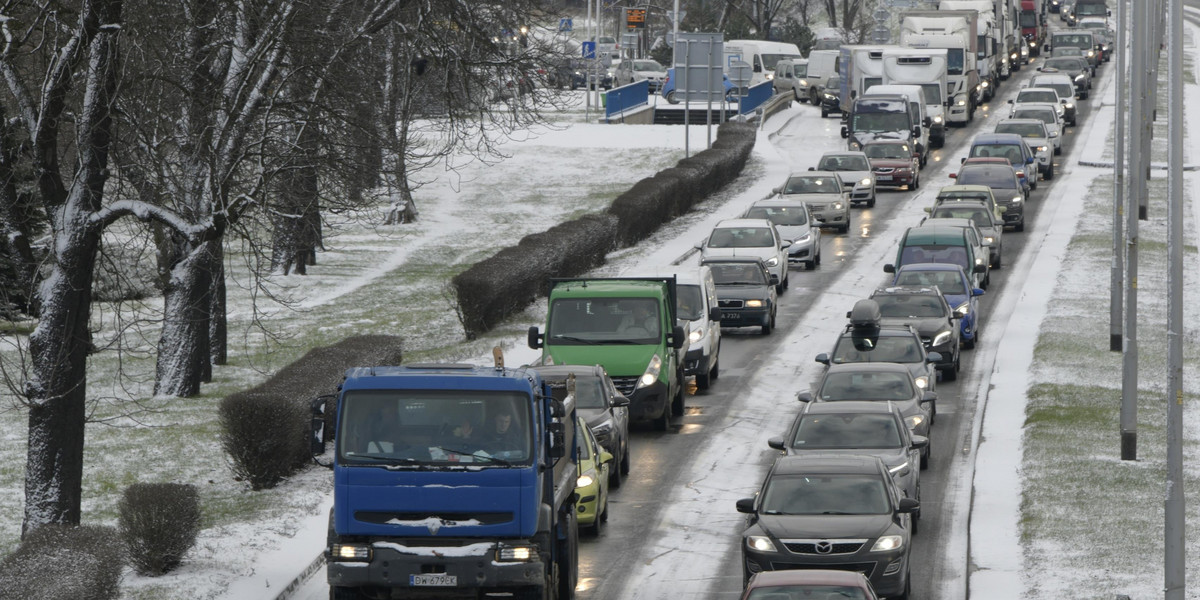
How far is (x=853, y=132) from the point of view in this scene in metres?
52.7

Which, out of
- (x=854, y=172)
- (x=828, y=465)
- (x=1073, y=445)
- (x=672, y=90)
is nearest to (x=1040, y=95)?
(x=672, y=90)

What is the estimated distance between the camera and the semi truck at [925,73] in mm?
58125

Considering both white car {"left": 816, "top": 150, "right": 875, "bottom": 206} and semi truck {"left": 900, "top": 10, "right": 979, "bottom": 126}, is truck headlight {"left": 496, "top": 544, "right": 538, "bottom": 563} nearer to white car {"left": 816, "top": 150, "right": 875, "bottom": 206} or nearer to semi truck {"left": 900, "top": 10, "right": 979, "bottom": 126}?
white car {"left": 816, "top": 150, "right": 875, "bottom": 206}

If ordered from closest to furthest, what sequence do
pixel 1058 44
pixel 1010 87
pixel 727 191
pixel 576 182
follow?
pixel 727 191 < pixel 576 182 < pixel 1010 87 < pixel 1058 44

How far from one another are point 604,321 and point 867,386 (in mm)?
3904

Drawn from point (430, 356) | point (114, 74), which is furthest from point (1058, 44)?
point (114, 74)

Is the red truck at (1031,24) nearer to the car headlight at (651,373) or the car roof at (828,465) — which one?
the car headlight at (651,373)

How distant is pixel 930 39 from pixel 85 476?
46.7 meters

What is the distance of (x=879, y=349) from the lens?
25.4 m

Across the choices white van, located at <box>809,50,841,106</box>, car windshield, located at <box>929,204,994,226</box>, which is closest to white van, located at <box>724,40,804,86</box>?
white van, located at <box>809,50,841,106</box>

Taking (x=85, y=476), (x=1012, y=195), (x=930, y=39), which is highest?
(x=930, y=39)

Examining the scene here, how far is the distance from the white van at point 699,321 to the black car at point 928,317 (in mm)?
2794

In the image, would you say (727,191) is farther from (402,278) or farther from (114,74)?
(114,74)

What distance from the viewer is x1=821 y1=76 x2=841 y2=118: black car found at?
6856cm
